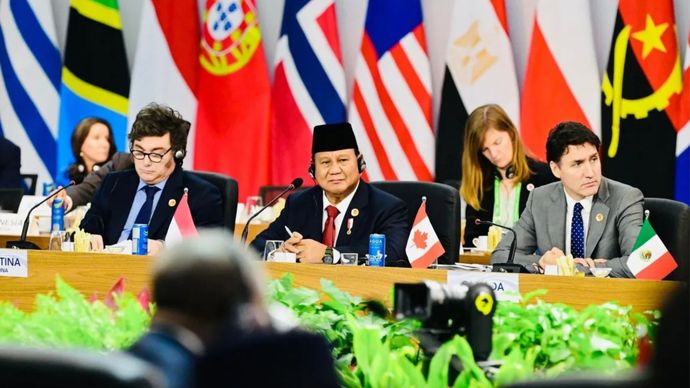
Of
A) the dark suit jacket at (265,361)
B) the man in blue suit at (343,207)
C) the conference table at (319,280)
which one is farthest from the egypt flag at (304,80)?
the dark suit jacket at (265,361)

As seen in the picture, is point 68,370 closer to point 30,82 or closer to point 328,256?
point 328,256

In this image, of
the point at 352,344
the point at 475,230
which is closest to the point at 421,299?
the point at 352,344

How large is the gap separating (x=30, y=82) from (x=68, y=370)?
7197 mm

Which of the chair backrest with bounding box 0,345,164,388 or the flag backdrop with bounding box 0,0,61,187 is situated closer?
the chair backrest with bounding box 0,345,164,388

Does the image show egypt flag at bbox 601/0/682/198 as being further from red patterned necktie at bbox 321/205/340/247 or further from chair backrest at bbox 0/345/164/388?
chair backrest at bbox 0/345/164/388

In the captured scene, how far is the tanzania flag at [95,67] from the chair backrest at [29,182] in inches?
14.4

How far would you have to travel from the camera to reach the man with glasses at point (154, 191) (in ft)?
16.0

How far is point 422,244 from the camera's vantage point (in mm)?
4367

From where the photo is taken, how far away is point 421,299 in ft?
6.73

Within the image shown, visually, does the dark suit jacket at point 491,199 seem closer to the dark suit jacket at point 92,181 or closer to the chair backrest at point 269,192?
the chair backrest at point 269,192

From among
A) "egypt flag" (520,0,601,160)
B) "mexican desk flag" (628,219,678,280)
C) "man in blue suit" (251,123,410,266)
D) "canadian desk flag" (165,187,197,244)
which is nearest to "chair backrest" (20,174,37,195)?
"egypt flag" (520,0,601,160)

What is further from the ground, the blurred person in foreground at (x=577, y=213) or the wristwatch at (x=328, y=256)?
the blurred person in foreground at (x=577, y=213)

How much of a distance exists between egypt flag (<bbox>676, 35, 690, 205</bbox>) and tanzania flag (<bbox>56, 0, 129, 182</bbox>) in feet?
11.2

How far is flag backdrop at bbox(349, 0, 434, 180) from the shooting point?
744 centimetres
